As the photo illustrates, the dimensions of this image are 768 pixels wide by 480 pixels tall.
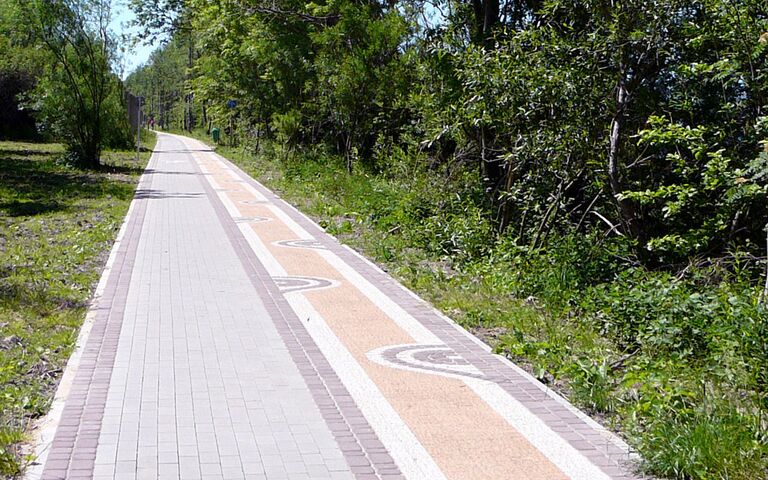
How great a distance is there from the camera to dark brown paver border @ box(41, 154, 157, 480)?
16.9ft

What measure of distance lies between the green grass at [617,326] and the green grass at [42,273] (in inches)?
152

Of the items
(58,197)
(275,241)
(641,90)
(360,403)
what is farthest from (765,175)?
(58,197)

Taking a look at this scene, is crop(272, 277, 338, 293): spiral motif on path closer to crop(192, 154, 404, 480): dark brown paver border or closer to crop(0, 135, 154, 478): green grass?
crop(192, 154, 404, 480): dark brown paver border

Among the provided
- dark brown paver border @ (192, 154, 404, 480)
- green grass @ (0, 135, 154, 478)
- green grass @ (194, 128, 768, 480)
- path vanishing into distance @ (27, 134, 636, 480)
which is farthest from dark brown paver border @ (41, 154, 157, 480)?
green grass @ (194, 128, 768, 480)

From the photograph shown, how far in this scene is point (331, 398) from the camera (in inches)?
257

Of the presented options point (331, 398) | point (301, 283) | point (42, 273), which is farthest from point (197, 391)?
point (42, 273)

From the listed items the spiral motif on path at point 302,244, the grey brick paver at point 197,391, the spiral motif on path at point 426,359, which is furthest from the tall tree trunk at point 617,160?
the spiral motif on path at point 302,244

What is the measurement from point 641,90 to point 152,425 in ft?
25.5

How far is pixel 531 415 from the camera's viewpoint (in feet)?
20.3

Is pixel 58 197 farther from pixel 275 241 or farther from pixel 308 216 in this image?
pixel 275 241

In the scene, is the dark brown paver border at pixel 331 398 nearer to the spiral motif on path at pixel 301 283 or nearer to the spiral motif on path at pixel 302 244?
the spiral motif on path at pixel 301 283

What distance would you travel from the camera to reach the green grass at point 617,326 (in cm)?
540

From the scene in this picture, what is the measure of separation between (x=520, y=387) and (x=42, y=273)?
281 inches

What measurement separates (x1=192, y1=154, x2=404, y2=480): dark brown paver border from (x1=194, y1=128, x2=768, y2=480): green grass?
5.26ft
